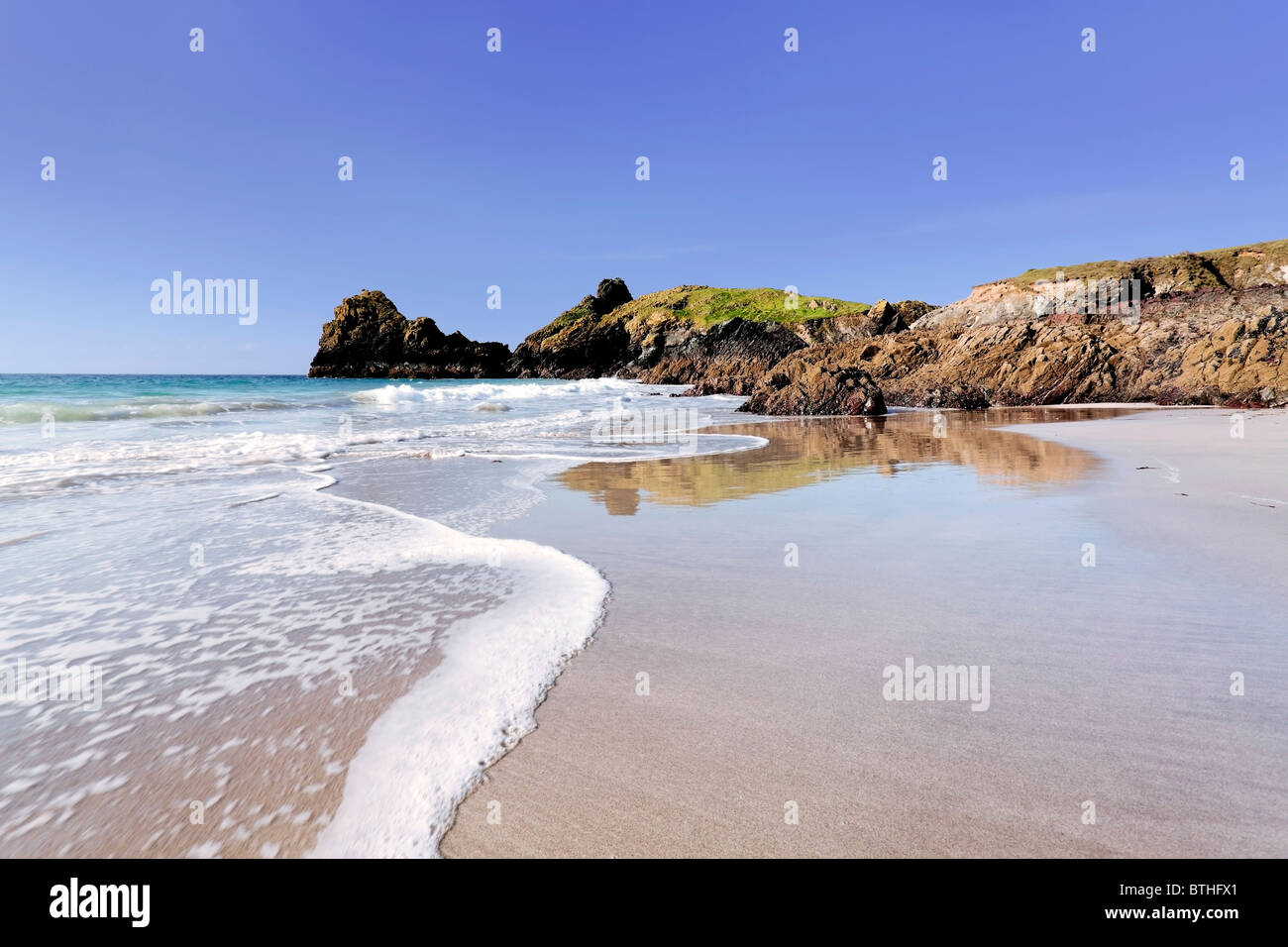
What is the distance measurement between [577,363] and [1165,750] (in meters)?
119

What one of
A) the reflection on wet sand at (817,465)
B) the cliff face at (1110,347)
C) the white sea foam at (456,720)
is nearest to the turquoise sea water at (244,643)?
the white sea foam at (456,720)

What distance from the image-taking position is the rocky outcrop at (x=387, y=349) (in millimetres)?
132250

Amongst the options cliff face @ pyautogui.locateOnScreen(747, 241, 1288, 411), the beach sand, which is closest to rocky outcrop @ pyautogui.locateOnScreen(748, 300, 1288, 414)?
cliff face @ pyautogui.locateOnScreen(747, 241, 1288, 411)

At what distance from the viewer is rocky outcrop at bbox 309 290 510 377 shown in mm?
132250

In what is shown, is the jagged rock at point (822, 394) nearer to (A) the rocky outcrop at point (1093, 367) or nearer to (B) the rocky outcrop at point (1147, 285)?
(A) the rocky outcrop at point (1093, 367)

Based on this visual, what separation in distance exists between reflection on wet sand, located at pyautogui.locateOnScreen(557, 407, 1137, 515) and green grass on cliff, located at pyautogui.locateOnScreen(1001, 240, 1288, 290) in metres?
40.4

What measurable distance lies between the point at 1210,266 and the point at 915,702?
59300mm

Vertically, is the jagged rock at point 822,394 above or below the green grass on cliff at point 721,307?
below

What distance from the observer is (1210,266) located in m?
44.0

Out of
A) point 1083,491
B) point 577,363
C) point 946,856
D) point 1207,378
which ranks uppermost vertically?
A: point 577,363

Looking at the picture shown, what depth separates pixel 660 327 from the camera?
111438 mm

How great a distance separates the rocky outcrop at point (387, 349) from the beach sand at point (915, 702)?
13339 centimetres

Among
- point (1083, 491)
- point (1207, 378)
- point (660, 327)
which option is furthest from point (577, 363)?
point (1083, 491)
